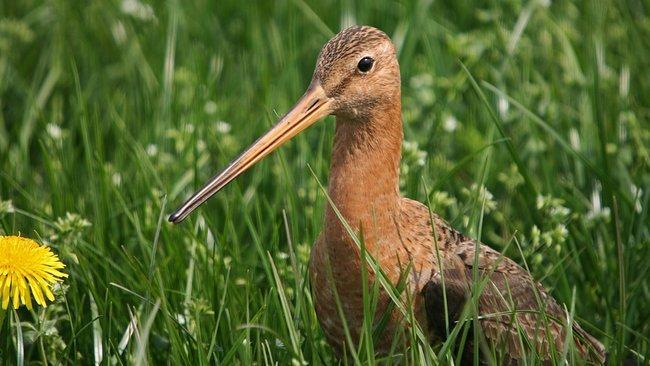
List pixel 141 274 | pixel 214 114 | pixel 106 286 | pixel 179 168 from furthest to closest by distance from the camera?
pixel 214 114 < pixel 179 168 < pixel 106 286 < pixel 141 274

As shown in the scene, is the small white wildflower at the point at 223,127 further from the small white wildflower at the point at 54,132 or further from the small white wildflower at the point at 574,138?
the small white wildflower at the point at 574,138

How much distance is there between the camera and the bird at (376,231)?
393 centimetres

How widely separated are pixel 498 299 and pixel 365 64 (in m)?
0.87

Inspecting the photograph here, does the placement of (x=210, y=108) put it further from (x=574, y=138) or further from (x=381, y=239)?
(x=381, y=239)

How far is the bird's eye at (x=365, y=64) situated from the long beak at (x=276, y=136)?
0.15 m

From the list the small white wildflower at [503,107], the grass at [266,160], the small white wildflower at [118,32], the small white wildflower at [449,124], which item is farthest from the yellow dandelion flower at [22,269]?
the small white wildflower at [118,32]

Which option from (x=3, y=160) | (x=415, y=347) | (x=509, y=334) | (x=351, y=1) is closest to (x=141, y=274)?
(x=415, y=347)

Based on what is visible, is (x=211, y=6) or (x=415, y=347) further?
(x=211, y=6)

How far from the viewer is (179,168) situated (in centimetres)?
511

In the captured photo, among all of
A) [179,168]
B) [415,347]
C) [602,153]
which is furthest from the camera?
[179,168]

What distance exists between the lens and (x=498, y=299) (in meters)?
4.01

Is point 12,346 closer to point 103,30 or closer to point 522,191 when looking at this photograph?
point 522,191

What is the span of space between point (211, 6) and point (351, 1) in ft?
2.53

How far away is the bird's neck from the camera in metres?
4.02
